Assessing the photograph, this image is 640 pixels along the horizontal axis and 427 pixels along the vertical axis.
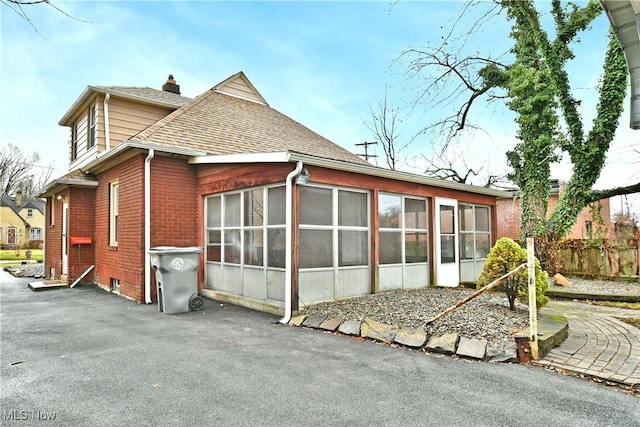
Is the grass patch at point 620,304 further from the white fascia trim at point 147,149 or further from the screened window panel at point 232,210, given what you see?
the white fascia trim at point 147,149

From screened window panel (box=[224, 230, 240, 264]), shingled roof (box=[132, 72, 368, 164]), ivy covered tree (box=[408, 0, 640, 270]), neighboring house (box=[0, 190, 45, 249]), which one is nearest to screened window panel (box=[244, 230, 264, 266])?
screened window panel (box=[224, 230, 240, 264])

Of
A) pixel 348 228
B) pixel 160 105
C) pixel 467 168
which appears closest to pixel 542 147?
pixel 348 228

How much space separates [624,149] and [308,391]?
11.9 meters

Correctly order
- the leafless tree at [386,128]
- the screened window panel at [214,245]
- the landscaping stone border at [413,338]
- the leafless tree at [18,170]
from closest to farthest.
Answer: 1. the landscaping stone border at [413,338]
2. the screened window panel at [214,245]
3. the leafless tree at [386,128]
4. the leafless tree at [18,170]

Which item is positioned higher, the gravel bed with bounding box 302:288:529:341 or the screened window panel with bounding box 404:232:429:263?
the screened window panel with bounding box 404:232:429:263

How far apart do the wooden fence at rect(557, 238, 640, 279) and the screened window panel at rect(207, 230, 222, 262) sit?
10.0 meters

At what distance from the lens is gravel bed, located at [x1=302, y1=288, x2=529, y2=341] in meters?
4.87

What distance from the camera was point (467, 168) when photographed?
1981cm

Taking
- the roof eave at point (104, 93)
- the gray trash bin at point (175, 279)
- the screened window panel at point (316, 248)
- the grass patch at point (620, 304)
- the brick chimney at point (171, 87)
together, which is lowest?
the grass patch at point (620, 304)

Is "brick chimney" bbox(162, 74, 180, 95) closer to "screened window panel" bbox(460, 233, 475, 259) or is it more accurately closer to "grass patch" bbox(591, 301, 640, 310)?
"screened window panel" bbox(460, 233, 475, 259)

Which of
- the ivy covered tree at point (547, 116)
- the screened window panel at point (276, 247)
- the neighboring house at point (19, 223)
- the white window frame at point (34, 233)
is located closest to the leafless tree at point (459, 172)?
the ivy covered tree at point (547, 116)

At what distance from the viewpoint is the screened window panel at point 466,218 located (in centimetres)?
1005

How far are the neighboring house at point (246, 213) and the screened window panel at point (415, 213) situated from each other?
0.02 m

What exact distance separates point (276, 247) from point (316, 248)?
706 millimetres
